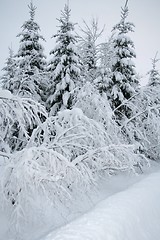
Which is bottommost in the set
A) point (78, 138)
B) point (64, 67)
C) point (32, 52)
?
point (78, 138)

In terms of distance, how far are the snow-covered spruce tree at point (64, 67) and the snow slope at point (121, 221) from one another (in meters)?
8.51

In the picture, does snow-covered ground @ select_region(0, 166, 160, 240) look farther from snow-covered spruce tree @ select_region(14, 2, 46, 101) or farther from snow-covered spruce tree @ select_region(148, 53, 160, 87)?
snow-covered spruce tree @ select_region(148, 53, 160, 87)

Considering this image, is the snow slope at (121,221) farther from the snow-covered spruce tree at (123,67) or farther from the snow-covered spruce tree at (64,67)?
the snow-covered spruce tree at (64,67)

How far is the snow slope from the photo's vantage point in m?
3.97

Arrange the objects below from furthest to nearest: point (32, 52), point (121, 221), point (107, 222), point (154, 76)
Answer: point (154, 76) < point (32, 52) < point (121, 221) < point (107, 222)

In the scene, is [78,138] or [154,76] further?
[154,76]

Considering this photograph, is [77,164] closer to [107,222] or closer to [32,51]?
[107,222]

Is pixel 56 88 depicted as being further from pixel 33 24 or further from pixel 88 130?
pixel 88 130

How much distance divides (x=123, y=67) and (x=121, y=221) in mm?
10984

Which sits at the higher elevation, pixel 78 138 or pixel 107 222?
pixel 78 138

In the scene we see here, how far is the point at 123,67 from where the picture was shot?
1403cm

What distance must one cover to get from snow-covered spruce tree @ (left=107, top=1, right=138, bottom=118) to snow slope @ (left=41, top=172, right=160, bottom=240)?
7.86 m

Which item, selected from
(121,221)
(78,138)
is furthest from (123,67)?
(121,221)

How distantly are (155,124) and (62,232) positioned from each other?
8.64 meters
